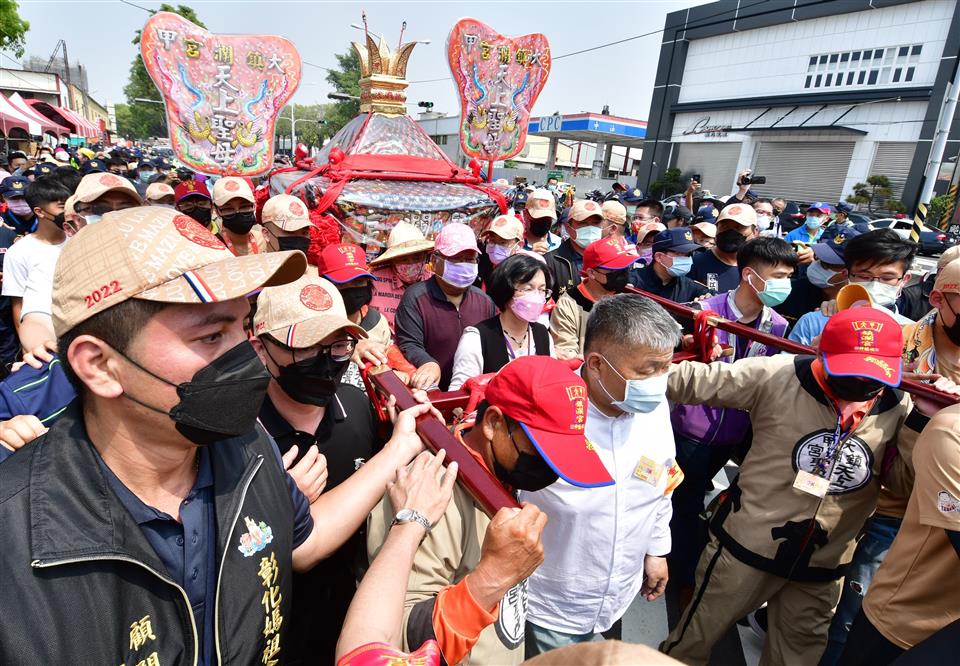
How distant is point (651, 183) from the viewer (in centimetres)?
3141

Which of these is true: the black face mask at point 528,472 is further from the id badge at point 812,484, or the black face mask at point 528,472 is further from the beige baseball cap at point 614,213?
the beige baseball cap at point 614,213

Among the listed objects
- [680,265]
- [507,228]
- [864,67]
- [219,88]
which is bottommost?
[680,265]

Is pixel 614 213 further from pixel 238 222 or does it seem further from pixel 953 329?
pixel 238 222

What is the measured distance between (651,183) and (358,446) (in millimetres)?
32875

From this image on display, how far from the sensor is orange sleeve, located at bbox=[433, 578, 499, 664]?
117 centimetres

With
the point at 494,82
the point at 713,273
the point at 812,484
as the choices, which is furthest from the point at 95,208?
the point at 494,82

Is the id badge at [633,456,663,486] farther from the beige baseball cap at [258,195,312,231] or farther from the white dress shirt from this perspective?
the beige baseball cap at [258,195,312,231]

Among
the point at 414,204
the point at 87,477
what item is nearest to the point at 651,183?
the point at 414,204

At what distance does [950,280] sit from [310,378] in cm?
294

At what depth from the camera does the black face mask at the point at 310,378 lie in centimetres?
181

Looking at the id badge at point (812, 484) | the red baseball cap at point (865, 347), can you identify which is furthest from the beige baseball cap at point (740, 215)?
the id badge at point (812, 484)

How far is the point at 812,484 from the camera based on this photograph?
2.11 meters

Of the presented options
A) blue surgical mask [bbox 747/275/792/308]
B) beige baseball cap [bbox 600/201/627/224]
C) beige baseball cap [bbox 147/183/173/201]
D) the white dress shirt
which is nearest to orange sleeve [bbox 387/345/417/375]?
the white dress shirt

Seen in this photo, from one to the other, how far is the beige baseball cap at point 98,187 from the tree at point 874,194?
27.1 meters
